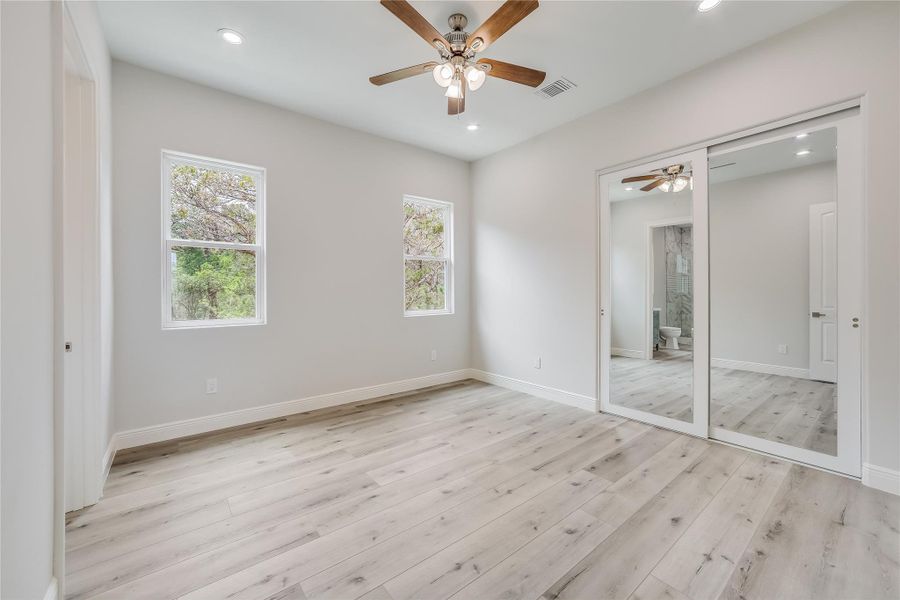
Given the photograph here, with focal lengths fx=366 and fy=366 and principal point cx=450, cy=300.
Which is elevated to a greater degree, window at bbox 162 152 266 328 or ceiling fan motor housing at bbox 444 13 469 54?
ceiling fan motor housing at bbox 444 13 469 54

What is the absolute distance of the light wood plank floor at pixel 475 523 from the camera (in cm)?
153

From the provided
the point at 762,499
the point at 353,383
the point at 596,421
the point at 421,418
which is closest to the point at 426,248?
the point at 353,383

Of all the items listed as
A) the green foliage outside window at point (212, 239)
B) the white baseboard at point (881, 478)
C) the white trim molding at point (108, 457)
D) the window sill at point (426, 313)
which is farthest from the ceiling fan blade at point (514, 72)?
the white trim molding at point (108, 457)

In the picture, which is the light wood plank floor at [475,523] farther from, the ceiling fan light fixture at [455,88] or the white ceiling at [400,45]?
the white ceiling at [400,45]

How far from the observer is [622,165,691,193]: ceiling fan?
10.2ft

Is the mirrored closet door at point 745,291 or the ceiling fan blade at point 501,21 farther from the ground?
the ceiling fan blade at point 501,21

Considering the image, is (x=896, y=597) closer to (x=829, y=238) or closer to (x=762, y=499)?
(x=762, y=499)

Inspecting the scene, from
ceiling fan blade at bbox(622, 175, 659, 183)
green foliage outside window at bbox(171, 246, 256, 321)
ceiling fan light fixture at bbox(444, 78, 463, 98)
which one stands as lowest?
green foliage outside window at bbox(171, 246, 256, 321)

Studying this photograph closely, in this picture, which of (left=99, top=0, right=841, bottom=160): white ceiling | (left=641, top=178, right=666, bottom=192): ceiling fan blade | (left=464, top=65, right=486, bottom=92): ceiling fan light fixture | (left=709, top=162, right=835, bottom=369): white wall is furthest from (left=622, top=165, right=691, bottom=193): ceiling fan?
(left=464, top=65, right=486, bottom=92): ceiling fan light fixture

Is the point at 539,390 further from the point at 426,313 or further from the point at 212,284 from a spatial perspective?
the point at 212,284

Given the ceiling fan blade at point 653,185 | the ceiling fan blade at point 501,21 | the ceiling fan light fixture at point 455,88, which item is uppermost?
the ceiling fan blade at point 501,21

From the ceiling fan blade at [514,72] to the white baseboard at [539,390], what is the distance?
2903mm

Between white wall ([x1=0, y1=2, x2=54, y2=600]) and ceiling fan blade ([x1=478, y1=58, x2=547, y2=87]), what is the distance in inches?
81.9

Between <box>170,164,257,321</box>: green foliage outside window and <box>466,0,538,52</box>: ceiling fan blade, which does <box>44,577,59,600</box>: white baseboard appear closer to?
<box>170,164,257,321</box>: green foliage outside window
